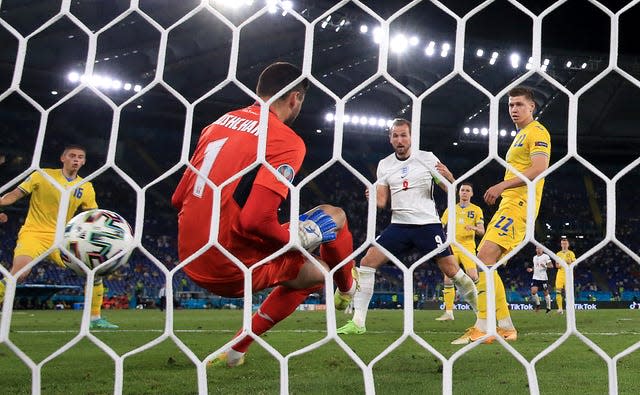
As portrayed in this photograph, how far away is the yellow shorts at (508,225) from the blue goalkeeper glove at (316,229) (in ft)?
5.68

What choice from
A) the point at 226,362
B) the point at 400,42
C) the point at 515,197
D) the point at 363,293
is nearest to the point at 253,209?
the point at 226,362

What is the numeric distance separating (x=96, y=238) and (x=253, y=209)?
0.65 meters

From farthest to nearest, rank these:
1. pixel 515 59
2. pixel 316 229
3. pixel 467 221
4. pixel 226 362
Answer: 1. pixel 515 59
2. pixel 467 221
3. pixel 226 362
4. pixel 316 229

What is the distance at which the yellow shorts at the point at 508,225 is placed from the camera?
3859 mm

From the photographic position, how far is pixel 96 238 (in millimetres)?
2355

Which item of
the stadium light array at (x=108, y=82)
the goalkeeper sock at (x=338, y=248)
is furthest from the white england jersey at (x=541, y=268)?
the stadium light array at (x=108, y=82)

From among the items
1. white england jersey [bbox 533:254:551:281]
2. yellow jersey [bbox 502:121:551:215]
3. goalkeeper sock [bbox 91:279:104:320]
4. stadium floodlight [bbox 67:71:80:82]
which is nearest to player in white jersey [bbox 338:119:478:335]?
yellow jersey [bbox 502:121:551:215]

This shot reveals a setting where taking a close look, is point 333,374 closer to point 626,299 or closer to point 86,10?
point 86,10

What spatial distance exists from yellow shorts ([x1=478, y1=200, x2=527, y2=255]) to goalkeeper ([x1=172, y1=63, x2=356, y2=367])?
1.52 m

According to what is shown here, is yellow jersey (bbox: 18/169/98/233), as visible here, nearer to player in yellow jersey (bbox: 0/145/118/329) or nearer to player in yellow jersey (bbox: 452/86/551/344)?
player in yellow jersey (bbox: 0/145/118/329)

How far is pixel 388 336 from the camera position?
4828 millimetres

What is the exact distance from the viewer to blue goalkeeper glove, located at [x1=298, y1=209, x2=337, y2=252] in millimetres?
2311

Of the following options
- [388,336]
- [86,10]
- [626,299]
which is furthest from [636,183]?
[388,336]

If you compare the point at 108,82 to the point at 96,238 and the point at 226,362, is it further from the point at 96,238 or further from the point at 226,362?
the point at 96,238
